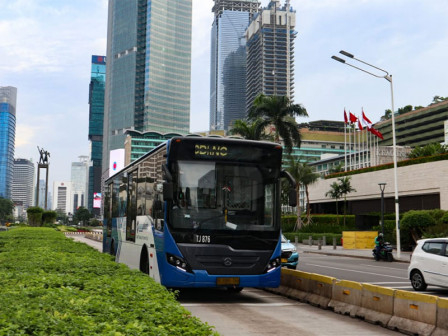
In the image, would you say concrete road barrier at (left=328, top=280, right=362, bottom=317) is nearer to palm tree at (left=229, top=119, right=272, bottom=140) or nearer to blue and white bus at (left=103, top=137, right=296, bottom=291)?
blue and white bus at (left=103, top=137, right=296, bottom=291)

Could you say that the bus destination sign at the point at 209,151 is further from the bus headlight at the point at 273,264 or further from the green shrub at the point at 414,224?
the green shrub at the point at 414,224

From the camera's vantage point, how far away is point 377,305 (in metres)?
9.70

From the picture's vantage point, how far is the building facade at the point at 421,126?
141750 millimetres

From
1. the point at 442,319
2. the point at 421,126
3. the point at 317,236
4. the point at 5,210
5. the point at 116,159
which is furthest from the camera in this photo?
the point at 5,210

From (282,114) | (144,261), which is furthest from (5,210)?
(144,261)

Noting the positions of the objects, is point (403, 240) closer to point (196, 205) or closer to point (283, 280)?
point (283, 280)

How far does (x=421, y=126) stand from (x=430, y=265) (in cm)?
14642

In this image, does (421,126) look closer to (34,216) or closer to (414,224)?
(34,216)

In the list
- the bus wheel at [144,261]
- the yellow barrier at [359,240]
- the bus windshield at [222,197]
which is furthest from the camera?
the yellow barrier at [359,240]

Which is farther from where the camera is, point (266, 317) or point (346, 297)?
point (346, 297)

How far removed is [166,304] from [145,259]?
803 cm

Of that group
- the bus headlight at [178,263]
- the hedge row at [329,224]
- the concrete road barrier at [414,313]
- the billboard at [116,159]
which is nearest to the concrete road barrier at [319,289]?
the concrete road barrier at [414,313]

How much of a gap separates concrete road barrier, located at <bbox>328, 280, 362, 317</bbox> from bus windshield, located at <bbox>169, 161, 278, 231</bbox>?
193cm

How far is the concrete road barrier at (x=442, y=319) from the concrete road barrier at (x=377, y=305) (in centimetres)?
116
